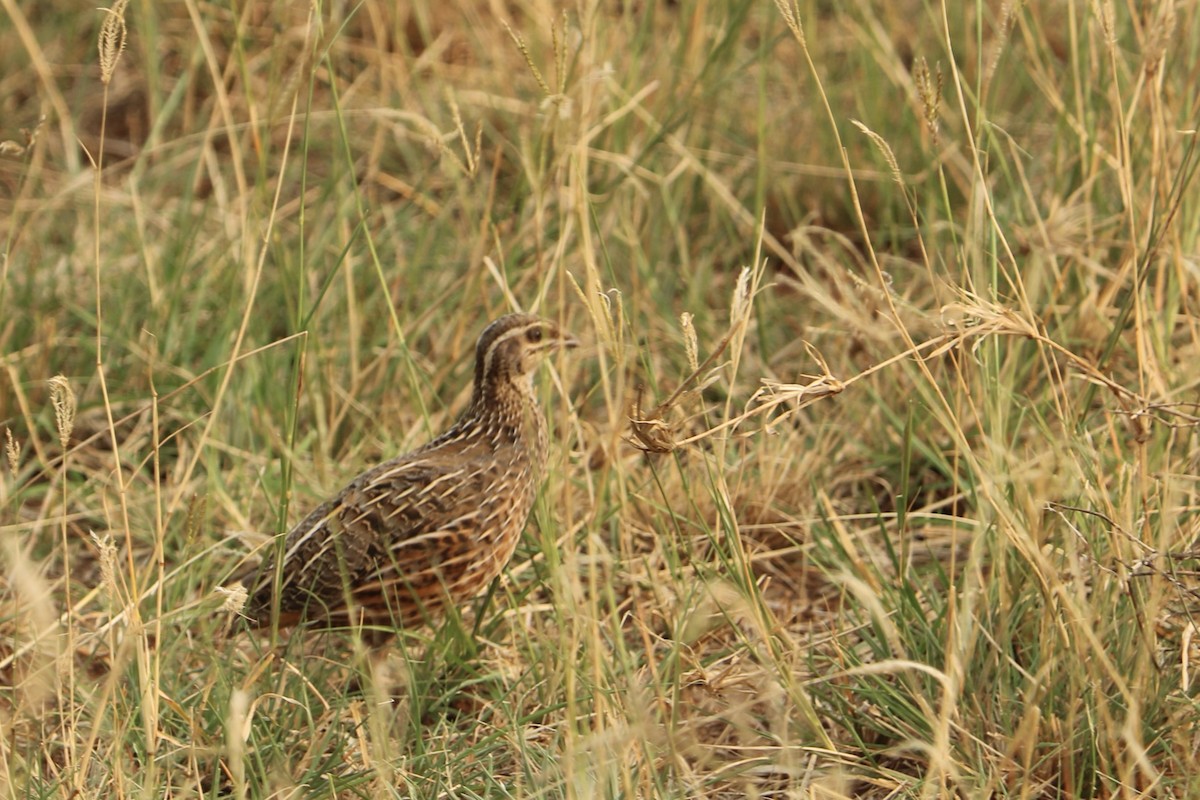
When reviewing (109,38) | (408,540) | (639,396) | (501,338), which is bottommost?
(408,540)

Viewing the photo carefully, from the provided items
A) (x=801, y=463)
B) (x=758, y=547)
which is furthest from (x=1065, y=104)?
(x=758, y=547)

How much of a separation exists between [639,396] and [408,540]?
130cm

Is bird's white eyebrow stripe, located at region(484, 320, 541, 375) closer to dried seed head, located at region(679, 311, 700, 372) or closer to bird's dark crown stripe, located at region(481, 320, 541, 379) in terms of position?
bird's dark crown stripe, located at region(481, 320, 541, 379)

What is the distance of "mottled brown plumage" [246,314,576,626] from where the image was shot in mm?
3980

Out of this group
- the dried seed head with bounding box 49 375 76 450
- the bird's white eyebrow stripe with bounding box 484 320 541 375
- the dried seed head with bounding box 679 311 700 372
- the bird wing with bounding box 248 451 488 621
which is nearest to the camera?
the dried seed head with bounding box 679 311 700 372

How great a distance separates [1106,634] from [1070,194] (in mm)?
2381

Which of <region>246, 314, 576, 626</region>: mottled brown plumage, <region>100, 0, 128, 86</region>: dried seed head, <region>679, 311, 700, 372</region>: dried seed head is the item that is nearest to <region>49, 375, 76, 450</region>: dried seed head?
<region>100, 0, 128, 86</region>: dried seed head

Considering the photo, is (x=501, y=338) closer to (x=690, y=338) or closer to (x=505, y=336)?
(x=505, y=336)

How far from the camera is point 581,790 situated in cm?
293

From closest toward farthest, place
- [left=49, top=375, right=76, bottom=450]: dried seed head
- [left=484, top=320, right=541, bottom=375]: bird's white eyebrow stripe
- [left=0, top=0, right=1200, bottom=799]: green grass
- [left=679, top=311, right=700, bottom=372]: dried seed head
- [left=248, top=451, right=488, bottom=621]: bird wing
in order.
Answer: [left=679, top=311, right=700, bottom=372]: dried seed head
[left=49, top=375, right=76, bottom=450]: dried seed head
[left=0, top=0, right=1200, bottom=799]: green grass
[left=248, top=451, right=488, bottom=621]: bird wing
[left=484, top=320, right=541, bottom=375]: bird's white eyebrow stripe

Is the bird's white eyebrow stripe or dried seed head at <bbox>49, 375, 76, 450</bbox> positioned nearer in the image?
dried seed head at <bbox>49, 375, 76, 450</bbox>

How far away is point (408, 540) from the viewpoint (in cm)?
400

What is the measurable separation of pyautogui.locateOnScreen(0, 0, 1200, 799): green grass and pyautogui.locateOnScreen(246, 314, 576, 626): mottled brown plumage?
118 millimetres

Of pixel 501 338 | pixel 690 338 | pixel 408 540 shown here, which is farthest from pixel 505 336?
pixel 690 338
